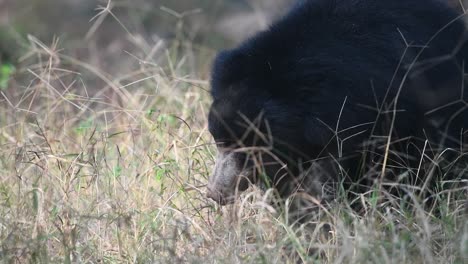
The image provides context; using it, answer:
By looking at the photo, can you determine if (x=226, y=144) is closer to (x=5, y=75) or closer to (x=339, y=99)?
(x=339, y=99)

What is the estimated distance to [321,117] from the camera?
412 cm

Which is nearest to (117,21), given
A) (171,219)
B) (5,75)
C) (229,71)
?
(5,75)

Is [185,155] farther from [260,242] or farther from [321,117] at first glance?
[260,242]

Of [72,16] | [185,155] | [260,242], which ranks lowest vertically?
[260,242]

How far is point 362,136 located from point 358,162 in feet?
0.47

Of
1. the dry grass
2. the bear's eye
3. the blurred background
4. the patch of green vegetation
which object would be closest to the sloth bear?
the bear's eye

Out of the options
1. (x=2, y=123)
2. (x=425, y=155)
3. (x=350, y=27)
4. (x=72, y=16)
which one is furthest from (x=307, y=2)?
(x=72, y=16)

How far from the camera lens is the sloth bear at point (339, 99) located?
4152mm

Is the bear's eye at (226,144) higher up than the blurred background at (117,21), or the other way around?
the blurred background at (117,21)

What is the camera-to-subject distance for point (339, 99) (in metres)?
4.15

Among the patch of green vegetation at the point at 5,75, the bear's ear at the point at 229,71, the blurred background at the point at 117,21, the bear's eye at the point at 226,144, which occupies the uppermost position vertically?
the blurred background at the point at 117,21

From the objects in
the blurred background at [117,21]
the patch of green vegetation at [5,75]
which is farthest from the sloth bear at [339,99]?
the blurred background at [117,21]

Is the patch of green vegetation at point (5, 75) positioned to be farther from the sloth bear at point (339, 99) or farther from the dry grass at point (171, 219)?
the sloth bear at point (339, 99)

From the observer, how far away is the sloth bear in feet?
13.6
